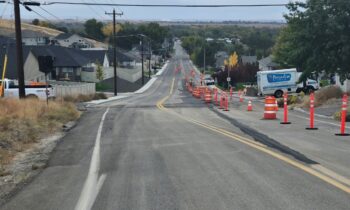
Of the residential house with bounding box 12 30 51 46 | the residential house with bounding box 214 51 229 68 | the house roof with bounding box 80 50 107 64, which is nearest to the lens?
the house roof with bounding box 80 50 107 64

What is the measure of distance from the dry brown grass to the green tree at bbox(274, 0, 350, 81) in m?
15.8

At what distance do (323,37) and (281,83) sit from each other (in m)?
20.1

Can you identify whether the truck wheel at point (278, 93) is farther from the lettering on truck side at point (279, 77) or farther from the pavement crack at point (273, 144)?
the pavement crack at point (273, 144)

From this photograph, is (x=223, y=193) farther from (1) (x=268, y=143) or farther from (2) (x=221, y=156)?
(1) (x=268, y=143)

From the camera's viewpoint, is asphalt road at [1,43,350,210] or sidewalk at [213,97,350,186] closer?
asphalt road at [1,43,350,210]

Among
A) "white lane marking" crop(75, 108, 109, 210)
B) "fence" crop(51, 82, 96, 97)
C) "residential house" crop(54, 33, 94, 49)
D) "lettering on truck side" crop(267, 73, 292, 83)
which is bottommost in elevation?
"fence" crop(51, 82, 96, 97)

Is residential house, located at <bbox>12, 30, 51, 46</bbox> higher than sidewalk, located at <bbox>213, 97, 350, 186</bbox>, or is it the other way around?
residential house, located at <bbox>12, 30, 51, 46</bbox>

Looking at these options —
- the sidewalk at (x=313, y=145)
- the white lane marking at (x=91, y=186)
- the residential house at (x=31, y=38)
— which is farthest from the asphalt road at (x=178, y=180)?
the residential house at (x=31, y=38)

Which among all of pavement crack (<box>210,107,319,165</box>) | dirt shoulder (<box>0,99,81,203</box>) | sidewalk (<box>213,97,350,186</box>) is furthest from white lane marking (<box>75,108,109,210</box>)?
pavement crack (<box>210,107,319,165</box>)

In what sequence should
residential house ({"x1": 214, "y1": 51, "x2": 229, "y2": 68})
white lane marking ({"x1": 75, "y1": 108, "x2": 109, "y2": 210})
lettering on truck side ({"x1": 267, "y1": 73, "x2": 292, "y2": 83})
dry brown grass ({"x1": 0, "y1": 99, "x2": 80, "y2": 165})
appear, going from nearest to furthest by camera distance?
white lane marking ({"x1": 75, "y1": 108, "x2": 109, "y2": 210}), dry brown grass ({"x1": 0, "y1": 99, "x2": 80, "y2": 165}), lettering on truck side ({"x1": 267, "y1": 73, "x2": 292, "y2": 83}), residential house ({"x1": 214, "y1": 51, "x2": 229, "y2": 68})

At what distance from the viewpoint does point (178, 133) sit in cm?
1766

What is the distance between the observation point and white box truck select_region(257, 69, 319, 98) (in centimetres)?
5447

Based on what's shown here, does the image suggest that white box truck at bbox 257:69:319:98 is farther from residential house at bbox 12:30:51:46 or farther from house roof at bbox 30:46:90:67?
residential house at bbox 12:30:51:46

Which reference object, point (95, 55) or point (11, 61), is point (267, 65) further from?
point (11, 61)
